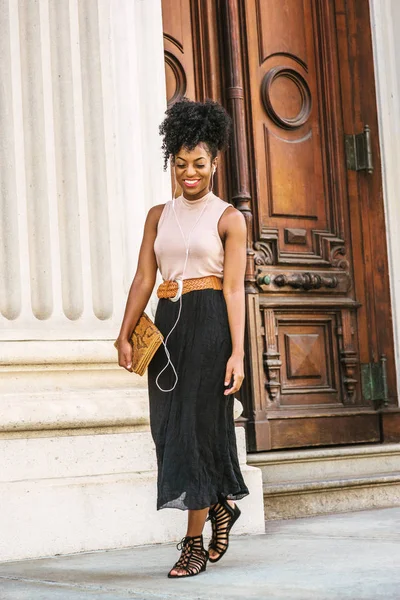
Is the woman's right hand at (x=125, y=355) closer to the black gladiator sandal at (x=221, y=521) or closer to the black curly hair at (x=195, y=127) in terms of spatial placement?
the black gladiator sandal at (x=221, y=521)

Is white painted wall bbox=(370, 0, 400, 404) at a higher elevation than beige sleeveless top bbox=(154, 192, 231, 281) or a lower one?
higher

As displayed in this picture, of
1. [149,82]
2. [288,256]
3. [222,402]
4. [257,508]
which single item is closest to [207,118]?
[222,402]

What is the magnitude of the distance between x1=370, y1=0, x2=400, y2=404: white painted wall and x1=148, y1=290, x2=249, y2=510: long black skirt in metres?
2.64

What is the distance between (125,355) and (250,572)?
82cm

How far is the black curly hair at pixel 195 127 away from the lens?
368cm

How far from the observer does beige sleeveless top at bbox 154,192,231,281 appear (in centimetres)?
365

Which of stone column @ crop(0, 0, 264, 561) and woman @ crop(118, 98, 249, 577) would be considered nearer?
woman @ crop(118, 98, 249, 577)

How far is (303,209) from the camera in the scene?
5.98 metres

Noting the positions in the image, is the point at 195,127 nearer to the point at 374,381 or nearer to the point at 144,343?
the point at 144,343

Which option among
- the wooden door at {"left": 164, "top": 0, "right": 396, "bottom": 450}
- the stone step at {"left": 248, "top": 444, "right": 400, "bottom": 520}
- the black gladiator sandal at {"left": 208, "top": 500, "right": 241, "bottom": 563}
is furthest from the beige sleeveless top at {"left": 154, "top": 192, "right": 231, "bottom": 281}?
the wooden door at {"left": 164, "top": 0, "right": 396, "bottom": 450}

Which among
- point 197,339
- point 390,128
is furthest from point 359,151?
point 197,339

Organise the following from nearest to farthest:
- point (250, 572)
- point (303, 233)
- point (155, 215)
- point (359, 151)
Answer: point (250, 572)
point (155, 215)
point (303, 233)
point (359, 151)

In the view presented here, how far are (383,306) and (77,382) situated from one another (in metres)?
2.25

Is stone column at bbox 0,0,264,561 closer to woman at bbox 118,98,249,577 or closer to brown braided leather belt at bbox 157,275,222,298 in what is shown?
woman at bbox 118,98,249,577
